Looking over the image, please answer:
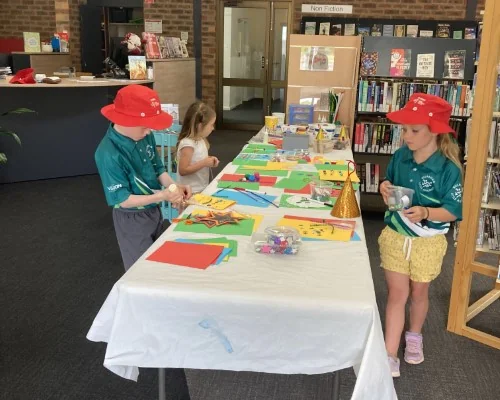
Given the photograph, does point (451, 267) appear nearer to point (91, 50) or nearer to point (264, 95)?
point (264, 95)

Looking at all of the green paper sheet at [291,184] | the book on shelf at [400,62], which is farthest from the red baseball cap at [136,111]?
the book on shelf at [400,62]

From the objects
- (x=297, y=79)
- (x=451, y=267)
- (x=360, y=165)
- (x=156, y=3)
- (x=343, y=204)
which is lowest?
(x=451, y=267)

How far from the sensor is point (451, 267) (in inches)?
146

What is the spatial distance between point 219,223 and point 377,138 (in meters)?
2.82

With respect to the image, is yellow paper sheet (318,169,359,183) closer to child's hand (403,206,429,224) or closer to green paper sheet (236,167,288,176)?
green paper sheet (236,167,288,176)

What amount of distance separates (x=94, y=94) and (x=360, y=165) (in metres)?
3.15

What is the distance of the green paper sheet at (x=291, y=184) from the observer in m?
2.60

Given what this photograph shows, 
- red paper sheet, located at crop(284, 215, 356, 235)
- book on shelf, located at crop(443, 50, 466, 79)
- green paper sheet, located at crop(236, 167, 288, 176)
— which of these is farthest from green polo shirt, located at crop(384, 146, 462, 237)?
book on shelf, located at crop(443, 50, 466, 79)

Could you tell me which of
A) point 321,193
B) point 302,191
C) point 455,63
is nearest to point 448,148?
point 321,193

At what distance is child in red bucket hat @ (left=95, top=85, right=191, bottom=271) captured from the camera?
207 centimetres

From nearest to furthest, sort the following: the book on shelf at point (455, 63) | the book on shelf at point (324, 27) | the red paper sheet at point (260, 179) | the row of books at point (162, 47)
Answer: the red paper sheet at point (260, 179), the book on shelf at point (455, 63), the row of books at point (162, 47), the book on shelf at point (324, 27)

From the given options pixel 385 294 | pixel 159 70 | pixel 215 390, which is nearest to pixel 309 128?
pixel 385 294

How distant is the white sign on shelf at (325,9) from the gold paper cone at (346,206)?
23.0 feet

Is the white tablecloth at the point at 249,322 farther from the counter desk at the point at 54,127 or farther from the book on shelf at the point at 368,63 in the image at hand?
the counter desk at the point at 54,127
